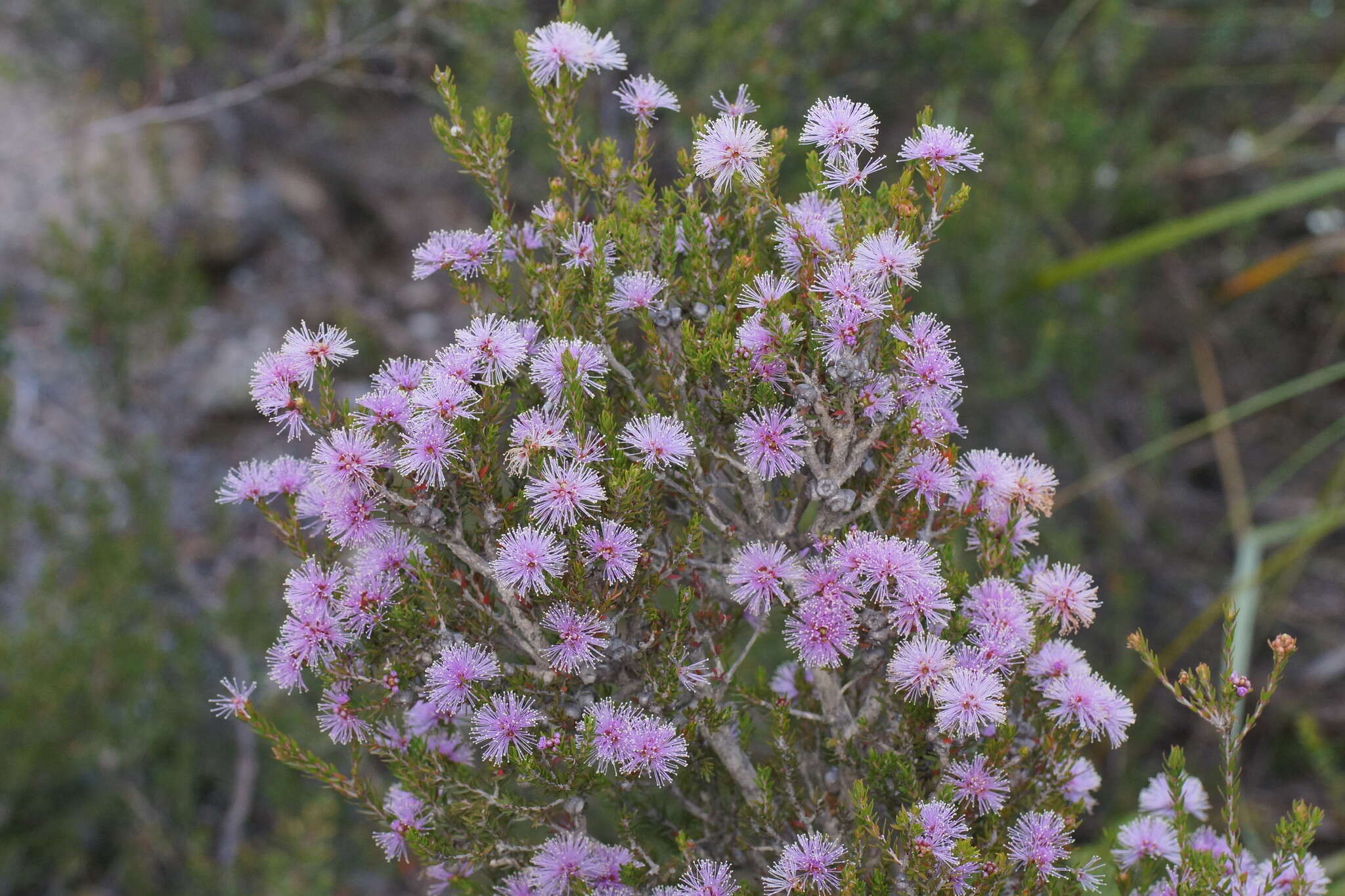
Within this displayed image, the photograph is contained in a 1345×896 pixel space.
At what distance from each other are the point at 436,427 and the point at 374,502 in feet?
0.56

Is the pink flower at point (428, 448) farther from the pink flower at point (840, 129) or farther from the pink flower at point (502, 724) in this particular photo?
the pink flower at point (840, 129)

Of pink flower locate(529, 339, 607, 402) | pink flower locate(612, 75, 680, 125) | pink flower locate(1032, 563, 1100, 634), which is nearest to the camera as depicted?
pink flower locate(529, 339, 607, 402)

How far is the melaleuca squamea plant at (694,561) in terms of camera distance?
146 centimetres

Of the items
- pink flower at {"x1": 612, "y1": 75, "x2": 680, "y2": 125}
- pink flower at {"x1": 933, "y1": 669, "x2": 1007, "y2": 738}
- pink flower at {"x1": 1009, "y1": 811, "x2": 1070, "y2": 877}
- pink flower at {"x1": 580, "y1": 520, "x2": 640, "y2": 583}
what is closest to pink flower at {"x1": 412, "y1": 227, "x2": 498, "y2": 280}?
pink flower at {"x1": 612, "y1": 75, "x2": 680, "y2": 125}

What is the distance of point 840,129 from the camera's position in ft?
5.06

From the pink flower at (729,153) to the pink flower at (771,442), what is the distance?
39 cm

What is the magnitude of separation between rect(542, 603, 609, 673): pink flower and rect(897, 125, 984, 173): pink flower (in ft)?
2.84

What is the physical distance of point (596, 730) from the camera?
1.47m

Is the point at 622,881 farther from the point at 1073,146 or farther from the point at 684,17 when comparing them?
the point at 1073,146

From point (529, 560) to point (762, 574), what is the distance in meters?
0.36

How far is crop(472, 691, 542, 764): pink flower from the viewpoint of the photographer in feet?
4.80

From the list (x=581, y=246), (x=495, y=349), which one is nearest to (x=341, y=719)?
(x=495, y=349)

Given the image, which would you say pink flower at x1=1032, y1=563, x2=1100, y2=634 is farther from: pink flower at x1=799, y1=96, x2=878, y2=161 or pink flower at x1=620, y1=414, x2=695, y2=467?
pink flower at x1=799, y1=96, x2=878, y2=161

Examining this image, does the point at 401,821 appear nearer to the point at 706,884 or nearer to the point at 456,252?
the point at 706,884
